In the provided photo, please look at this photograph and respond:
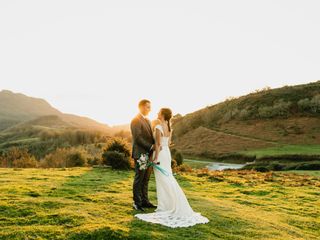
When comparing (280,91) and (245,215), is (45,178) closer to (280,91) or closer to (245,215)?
(245,215)

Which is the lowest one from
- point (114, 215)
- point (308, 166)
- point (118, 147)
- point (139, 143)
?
point (114, 215)

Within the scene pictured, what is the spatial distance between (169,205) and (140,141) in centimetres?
229

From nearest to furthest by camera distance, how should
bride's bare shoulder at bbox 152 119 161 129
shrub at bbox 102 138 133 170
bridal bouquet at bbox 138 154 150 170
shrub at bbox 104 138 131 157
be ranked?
1. bridal bouquet at bbox 138 154 150 170
2. bride's bare shoulder at bbox 152 119 161 129
3. shrub at bbox 102 138 133 170
4. shrub at bbox 104 138 131 157

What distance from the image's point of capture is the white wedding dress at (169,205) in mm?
10695

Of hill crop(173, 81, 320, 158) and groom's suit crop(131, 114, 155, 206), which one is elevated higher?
hill crop(173, 81, 320, 158)

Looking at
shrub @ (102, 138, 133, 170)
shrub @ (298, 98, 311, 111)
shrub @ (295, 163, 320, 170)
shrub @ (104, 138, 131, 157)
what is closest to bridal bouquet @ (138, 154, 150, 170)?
shrub @ (102, 138, 133, 170)

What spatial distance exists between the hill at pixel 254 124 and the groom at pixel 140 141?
66350 millimetres

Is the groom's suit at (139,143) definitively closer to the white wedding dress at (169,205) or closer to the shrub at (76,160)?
the white wedding dress at (169,205)

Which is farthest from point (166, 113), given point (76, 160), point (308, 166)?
point (308, 166)

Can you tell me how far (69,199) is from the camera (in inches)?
522

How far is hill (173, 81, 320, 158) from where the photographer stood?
85.0 metres

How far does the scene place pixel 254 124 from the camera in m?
102

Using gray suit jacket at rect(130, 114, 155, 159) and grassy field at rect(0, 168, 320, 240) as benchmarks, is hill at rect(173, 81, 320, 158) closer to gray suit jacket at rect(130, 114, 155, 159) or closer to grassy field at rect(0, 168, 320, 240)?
grassy field at rect(0, 168, 320, 240)

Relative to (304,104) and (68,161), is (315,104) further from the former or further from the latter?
(68,161)
